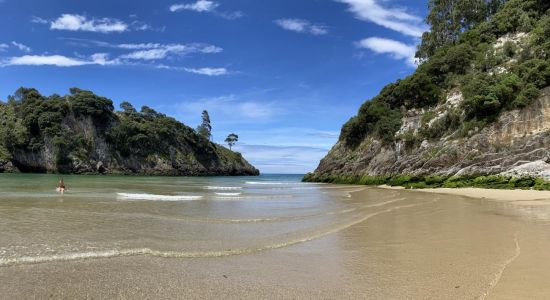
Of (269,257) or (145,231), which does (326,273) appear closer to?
(269,257)

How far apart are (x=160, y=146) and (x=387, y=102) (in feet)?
246

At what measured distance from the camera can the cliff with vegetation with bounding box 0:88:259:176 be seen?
84.8 m

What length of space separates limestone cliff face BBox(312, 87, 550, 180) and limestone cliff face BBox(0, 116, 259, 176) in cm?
7129

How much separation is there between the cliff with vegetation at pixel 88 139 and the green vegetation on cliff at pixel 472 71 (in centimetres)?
6449

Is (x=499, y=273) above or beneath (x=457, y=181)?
beneath

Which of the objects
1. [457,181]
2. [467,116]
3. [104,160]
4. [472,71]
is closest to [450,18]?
[472,71]

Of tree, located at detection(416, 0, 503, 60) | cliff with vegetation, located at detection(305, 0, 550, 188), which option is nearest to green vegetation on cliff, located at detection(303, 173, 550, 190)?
cliff with vegetation, located at detection(305, 0, 550, 188)

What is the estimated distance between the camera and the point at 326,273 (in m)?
6.24

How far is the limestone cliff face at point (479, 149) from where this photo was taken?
29.7m

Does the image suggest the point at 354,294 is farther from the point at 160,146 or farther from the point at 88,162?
the point at 160,146

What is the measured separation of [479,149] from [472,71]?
1651 cm

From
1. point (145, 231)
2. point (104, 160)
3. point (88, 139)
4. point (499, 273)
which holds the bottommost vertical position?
point (145, 231)

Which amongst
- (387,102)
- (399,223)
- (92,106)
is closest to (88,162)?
(92,106)

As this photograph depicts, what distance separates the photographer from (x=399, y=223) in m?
12.3
